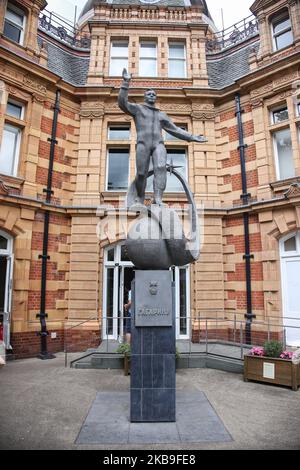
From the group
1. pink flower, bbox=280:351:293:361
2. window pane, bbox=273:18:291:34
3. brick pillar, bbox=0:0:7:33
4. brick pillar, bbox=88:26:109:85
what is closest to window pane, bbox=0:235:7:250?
brick pillar, bbox=88:26:109:85

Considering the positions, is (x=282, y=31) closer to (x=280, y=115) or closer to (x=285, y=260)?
(x=280, y=115)

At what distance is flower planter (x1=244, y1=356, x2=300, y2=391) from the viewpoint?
253 inches

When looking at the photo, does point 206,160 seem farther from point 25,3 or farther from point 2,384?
point 2,384

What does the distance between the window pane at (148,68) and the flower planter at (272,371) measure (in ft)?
35.5

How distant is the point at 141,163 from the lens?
5.63m

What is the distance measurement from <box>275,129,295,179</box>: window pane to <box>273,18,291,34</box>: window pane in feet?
12.6

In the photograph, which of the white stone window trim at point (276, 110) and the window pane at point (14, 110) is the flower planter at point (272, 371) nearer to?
the white stone window trim at point (276, 110)

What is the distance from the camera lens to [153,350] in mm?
4863

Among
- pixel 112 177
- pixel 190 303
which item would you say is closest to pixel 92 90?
pixel 112 177

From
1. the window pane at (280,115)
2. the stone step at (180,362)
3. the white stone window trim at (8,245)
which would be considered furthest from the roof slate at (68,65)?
the stone step at (180,362)

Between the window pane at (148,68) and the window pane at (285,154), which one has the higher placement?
the window pane at (148,68)

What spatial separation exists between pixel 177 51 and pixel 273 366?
12.0m

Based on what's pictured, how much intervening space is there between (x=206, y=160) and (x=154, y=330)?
8070 mm

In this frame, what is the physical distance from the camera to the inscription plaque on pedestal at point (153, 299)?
490 cm
